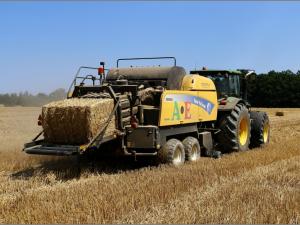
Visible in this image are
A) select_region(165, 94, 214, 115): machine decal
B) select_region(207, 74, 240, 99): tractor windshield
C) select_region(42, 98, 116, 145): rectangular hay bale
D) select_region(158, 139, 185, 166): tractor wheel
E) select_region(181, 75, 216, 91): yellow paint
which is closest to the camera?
select_region(42, 98, 116, 145): rectangular hay bale

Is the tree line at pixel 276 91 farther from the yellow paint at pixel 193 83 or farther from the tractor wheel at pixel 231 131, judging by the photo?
the yellow paint at pixel 193 83

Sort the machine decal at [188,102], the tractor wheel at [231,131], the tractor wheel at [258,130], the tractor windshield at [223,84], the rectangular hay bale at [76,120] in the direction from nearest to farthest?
the rectangular hay bale at [76,120]
the machine decal at [188,102]
the tractor wheel at [231,131]
the tractor windshield at [223,84]
the tractor wheel at [258,130]

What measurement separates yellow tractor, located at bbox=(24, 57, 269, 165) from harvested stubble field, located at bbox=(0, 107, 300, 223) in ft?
1.55

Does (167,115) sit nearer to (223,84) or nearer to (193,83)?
(193,83)

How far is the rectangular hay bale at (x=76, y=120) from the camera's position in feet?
26.1

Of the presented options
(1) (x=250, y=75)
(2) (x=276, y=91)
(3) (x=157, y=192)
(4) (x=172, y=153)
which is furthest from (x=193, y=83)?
(2) (x=276, y=91)

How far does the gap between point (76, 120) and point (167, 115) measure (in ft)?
5.93

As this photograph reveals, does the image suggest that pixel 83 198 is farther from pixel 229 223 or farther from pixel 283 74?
pixel 283 74

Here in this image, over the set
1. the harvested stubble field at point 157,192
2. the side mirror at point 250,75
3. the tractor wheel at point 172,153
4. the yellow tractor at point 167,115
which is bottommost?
the harvested stubble field at point 157,192

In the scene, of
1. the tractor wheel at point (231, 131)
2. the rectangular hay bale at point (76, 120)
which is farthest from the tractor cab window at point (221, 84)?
the rectangular hay bale at point (76, 120)

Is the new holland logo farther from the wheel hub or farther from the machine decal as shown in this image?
the wheel hub

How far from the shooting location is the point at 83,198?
19.3 ft

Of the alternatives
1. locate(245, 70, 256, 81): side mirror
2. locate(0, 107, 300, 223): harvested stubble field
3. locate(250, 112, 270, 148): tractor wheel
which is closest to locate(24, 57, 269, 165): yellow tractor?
locate(0, 107, 300, 223): harvested stubble field

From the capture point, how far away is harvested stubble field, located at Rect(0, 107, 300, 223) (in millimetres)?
5016
